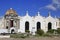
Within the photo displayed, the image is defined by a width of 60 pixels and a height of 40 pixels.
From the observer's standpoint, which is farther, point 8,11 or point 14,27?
point 8,11

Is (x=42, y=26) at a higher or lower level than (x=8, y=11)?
lower

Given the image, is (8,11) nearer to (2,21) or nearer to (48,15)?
(2,21)

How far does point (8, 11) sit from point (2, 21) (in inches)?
242

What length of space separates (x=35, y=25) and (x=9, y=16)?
8361 mm

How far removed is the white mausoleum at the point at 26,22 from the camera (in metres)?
62.5

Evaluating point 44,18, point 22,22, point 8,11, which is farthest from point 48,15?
point 8,11

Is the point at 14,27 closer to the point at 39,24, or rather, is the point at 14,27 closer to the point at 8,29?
the point at 8,29

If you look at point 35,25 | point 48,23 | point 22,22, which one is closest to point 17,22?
point 22,22

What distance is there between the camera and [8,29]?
60625 mm

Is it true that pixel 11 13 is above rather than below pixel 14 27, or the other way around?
above

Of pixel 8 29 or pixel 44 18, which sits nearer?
pixel 8 29

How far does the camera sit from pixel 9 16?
63562mm

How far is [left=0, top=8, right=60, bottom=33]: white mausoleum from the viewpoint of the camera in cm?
6250

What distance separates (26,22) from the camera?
64062 mm
